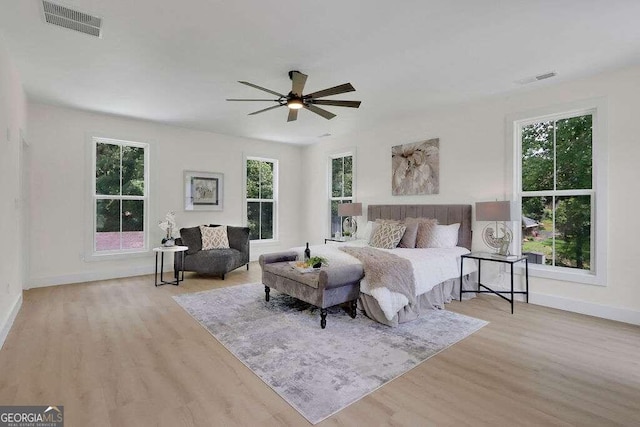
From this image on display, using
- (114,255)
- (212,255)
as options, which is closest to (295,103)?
(212,255)

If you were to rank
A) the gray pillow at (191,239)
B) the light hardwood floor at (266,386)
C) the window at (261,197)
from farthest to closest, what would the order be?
the window at (261,197) < the gray pillow at (191,239) < the light hardwood floor at (266,386)

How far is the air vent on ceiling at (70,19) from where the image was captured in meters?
2.42

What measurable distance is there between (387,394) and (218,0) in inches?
120

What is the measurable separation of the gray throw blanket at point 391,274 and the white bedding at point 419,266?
0.18ft

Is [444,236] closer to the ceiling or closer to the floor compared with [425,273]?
closer to the ceiling

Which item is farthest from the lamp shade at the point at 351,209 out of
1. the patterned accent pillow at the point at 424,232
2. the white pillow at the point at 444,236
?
the white pillow at the point at 444,236

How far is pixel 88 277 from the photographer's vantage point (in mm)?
5109

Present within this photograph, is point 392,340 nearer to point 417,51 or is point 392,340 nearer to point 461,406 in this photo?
point 461,406

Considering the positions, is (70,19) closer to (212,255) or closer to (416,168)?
(212,255)

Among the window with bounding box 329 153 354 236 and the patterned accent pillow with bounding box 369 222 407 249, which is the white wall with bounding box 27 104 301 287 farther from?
the patterned accent pillow with bounding box 369 222 407 249

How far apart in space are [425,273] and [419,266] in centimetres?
12

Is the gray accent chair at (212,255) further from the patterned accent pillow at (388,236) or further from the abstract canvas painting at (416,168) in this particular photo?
the abstract canvas painting at (416,168)

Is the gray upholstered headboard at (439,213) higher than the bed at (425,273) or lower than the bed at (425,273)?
higher

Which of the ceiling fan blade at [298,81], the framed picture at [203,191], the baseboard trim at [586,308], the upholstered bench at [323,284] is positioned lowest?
the baseboard trim at [586,308]
